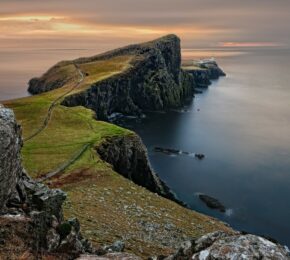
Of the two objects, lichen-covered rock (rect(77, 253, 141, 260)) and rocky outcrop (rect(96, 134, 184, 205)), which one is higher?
lichen-covered rock (rect(77, 253, 141, 260))

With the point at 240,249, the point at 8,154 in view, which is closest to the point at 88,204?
the point at 8,154

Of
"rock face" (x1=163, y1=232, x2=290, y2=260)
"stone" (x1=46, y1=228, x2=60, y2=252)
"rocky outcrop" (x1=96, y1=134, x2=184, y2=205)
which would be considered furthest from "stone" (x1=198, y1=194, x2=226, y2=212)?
"rock face" (x1=163, y1=232, x2=290, y2=260)

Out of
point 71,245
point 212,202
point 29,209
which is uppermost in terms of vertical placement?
point 29,209

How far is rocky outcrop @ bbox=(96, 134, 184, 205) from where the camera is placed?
334ft

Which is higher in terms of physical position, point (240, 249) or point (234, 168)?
point (240, 249)

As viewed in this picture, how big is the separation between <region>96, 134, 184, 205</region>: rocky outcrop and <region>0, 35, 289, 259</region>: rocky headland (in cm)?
22

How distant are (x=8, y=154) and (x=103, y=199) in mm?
34403

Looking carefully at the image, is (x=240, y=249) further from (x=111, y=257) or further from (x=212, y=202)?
(x=212, y=202)

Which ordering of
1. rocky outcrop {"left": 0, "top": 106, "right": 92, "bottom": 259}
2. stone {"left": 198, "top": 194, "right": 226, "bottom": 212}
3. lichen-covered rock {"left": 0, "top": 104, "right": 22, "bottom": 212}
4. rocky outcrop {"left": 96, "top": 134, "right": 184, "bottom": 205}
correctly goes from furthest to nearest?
rocky outcrop {"left": 96, "top": 134, "right": 184, "bottom": 205} → stone {"left": 198, "top": 194, "right": 226, "bottom": 212} → lichen-covered rock {"left": 0, "top": 104, "right": 22, "bottom": 212} → rocky outcrop {"left": 0, "top": 106, "right": 92, "bottom": 259}

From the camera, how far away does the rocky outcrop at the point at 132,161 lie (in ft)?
334

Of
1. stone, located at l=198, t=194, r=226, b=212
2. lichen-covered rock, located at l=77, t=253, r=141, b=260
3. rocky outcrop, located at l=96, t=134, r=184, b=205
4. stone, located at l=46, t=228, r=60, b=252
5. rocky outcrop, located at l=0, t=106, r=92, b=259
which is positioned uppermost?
rocky outcrop, located at l=0, t=106, r=92, b=259

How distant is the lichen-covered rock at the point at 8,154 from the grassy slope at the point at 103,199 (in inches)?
545

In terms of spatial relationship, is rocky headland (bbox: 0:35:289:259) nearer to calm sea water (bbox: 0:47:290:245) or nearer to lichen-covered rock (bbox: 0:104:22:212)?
lichen-covered rock (bbox: 0:104:22:212)

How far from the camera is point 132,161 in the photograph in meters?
105
